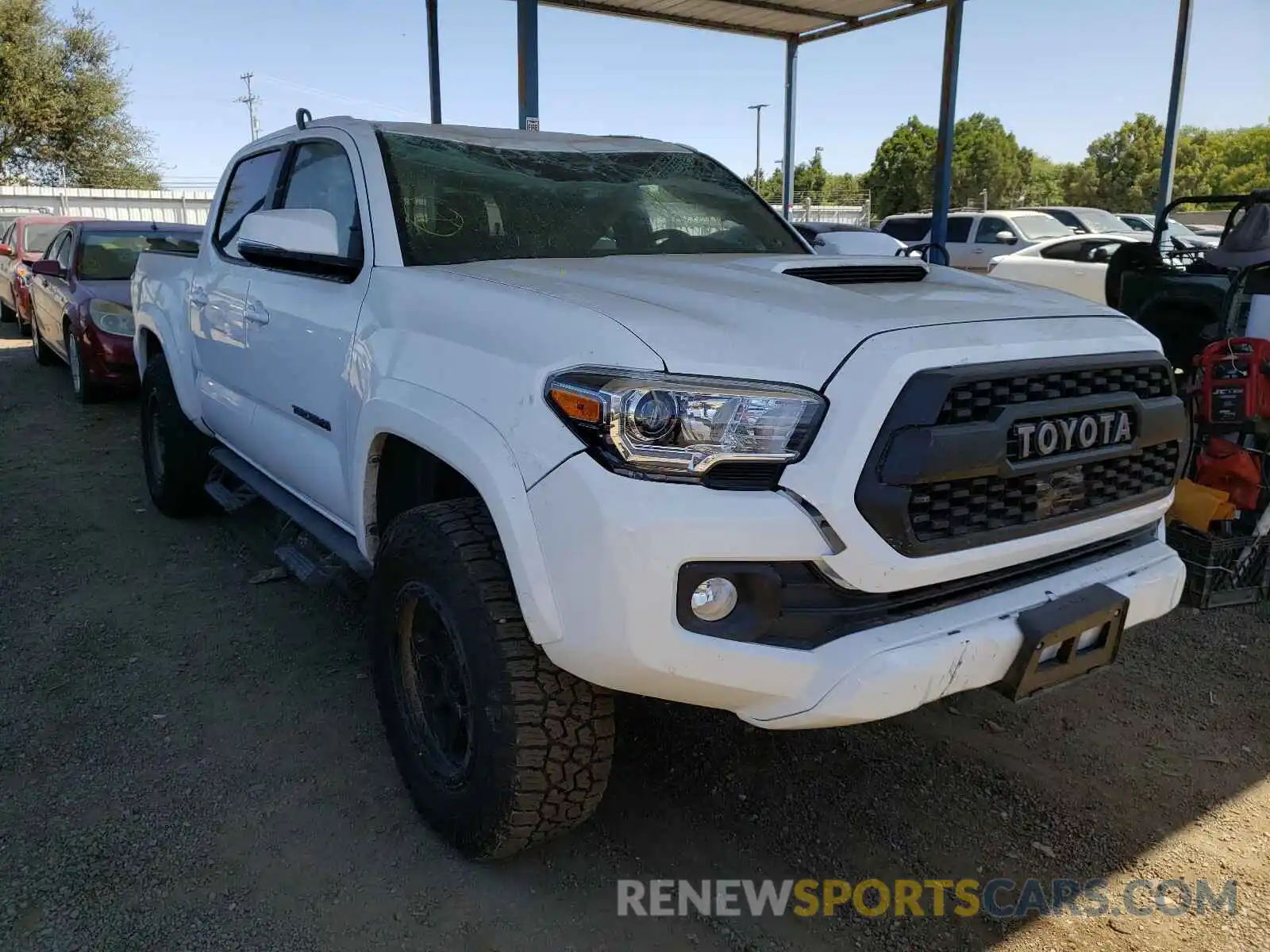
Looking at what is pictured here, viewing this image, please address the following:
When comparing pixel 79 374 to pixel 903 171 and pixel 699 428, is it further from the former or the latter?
pixel 903 171

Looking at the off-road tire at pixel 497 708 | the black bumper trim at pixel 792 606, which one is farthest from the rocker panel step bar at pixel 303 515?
the black bumper trim at pixel 792 606

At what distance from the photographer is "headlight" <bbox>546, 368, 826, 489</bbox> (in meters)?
1.99

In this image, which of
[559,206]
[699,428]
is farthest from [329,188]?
[699,428]

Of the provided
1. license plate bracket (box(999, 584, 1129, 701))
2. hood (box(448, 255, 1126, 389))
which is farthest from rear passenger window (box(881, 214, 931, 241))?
license plate bracket (box(999, 584, 1129, 701))

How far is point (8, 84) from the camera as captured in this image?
2903cm

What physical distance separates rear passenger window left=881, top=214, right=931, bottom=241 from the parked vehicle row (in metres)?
12.8

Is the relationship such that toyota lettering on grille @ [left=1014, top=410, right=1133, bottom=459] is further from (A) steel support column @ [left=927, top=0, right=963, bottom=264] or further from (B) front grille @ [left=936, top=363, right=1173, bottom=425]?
(A) steel support column @ [left=927, top=0, right=963, bottom=264]

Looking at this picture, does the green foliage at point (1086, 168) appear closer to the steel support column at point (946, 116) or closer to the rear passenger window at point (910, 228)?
the rear passenger window at point (910, 228)

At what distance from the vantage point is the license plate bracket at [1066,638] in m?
2.16

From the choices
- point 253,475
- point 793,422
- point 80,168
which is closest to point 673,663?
point 793,422

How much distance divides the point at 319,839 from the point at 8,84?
1347 inches

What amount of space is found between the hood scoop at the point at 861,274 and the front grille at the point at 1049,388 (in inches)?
26.7

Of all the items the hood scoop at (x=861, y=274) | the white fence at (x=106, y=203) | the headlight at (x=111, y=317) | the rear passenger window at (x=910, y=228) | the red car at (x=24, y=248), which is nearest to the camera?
the hood scoop at (x=861, y=274)

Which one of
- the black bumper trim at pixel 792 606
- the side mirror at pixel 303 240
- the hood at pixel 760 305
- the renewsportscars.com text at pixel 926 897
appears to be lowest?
the renewsportscars.com text at pixel 926 897
